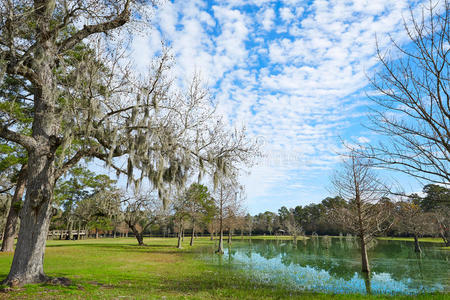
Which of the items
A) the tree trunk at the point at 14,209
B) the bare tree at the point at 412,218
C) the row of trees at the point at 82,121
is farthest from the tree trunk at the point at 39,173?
the bare tree at the point at 412,218

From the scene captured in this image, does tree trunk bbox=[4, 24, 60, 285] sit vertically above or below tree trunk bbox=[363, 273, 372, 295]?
above

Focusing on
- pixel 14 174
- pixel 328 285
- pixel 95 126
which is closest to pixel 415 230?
pixel 328 285

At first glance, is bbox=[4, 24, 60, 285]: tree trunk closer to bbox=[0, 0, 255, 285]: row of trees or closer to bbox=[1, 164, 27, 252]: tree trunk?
bbox=[0, 0, 255, 285]: row of trees

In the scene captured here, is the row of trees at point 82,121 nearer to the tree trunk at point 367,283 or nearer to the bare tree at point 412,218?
the tree trunk at point 367,283

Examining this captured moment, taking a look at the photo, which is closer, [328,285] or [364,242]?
[328,285]

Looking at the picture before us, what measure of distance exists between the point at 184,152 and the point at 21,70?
5.73 metres

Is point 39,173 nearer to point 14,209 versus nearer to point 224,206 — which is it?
point 14,209

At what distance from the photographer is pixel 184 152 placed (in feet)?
33.5

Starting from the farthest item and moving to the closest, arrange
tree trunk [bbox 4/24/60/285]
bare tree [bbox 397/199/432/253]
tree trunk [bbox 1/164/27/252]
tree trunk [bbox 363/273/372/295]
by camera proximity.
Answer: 1. bare tree [bbox 397/199/432/253]
2. tree trunk [bbox 1/164/27/252]
3. tree trunk [bbox 363/273/372/295]
4. tree trunk [bbox 4/24/60/285]

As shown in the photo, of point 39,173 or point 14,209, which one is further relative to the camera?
point 14,209

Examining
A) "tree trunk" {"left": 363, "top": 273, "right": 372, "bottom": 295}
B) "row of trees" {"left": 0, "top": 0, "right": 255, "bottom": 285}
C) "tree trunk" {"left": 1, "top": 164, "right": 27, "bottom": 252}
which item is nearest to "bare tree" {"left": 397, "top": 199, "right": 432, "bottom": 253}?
"tree trunk" {"left": 363, "top": 273, "right": 372, "bottom": 295}

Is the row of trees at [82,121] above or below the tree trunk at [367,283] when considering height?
above

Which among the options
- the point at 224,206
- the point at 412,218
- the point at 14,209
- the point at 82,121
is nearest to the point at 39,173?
A: the point at 82,121

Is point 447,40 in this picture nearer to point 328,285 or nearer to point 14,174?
point 328,285
